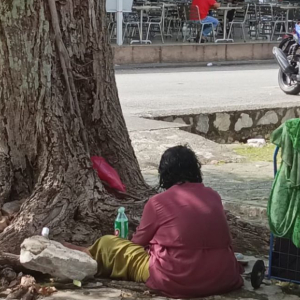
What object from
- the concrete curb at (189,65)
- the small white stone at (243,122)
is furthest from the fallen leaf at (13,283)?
the concrete curb at (189,65)

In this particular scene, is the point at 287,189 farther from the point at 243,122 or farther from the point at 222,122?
the point at 243,122

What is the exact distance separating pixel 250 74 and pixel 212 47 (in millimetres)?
2970

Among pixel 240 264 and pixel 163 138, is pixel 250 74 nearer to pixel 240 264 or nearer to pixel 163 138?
pixel 163 138

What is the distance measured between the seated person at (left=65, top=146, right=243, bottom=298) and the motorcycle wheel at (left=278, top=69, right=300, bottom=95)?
8.94 m

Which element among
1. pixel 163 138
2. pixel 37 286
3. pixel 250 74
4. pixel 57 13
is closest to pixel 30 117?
pixel 57 13

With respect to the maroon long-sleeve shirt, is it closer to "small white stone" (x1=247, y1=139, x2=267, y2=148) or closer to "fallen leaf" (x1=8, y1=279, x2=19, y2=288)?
"fallen leaf" (x1=8, y1=279, x2=19, y2=288)

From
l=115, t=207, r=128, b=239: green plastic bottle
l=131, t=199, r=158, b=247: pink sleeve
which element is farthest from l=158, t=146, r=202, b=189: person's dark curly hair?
l=115, t=207, r=128, b=239: green plastic bottle

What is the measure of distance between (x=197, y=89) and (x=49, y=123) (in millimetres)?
8965

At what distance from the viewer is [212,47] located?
63.4 ft

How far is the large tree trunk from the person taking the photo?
15.8ft

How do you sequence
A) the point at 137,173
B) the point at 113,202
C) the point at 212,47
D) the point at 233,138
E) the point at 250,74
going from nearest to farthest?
the point at 113,202
the point at 137,173
the point at 233,138
the point at 250,74
the point at 212,47

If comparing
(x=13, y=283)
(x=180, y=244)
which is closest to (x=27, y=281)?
(x=13, y=283)

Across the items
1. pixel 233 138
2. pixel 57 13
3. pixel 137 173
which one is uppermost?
pixel 57 13

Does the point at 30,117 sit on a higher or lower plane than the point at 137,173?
higher
